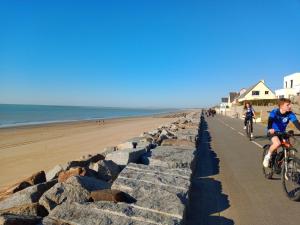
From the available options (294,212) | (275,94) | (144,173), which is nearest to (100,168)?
(144,173)

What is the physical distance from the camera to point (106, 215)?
4.06 metres

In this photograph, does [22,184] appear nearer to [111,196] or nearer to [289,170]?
[111,196]

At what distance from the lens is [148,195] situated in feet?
16.3

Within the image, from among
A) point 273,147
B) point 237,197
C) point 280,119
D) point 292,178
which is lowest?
point 237,197

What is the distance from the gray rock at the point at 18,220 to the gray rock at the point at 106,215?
0.45 feet

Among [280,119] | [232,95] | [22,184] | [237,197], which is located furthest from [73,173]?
[232,95]

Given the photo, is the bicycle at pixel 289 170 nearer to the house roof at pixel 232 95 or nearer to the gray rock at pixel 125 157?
the gray rock at pixel 125 157

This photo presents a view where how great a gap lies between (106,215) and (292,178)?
402 centimetres

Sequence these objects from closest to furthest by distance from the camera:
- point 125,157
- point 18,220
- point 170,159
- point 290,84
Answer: point 18,220 < point 170,159 < point 125,157 < point 290,84

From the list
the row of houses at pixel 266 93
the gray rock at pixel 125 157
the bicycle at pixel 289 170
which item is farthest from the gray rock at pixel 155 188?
the row of houses at pixel 266 93

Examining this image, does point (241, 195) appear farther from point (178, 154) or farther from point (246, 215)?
point (178, 154)

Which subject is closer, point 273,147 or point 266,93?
point 273,147

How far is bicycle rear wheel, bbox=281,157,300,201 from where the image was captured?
20.7 feet

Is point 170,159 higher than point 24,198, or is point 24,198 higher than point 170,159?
point 170,159
